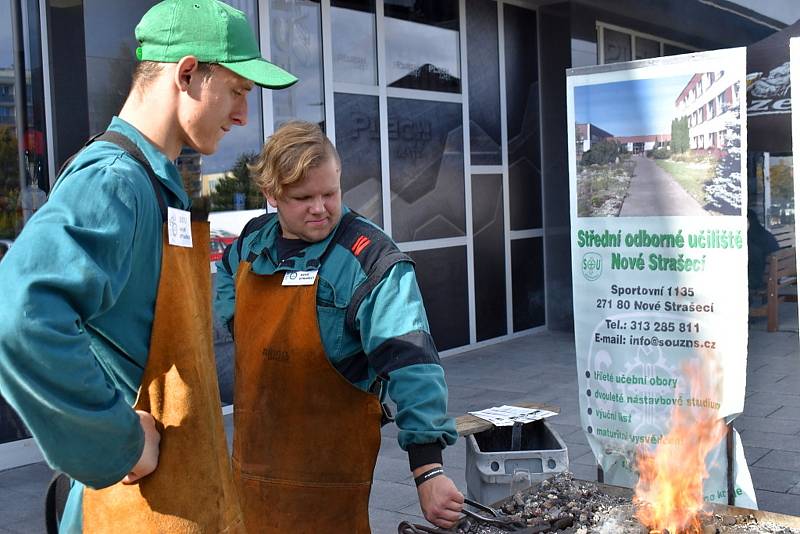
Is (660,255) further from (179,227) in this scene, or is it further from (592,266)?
(179,227)

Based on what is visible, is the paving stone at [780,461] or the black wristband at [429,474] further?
the paving stone at [780,461]

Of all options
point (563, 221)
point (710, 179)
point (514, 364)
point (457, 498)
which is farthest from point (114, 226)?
point (563, 221)

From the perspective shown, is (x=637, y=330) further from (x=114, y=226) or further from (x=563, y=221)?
(x=563, y=221)

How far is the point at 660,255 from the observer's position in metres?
3.96

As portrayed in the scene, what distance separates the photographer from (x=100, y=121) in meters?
5.97

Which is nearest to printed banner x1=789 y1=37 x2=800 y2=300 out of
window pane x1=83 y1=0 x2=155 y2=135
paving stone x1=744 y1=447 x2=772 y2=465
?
paving stone x1=744 y1=447 x2=772 y2=465

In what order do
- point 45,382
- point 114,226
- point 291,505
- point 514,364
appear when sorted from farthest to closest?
point 514,364 → point 291,505 → point 114,226 → point 45,382

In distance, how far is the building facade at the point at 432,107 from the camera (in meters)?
5.72

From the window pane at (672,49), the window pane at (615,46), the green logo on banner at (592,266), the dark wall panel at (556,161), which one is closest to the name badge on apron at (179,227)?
the green logo on banner at (592,266)

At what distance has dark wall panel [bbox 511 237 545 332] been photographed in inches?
404

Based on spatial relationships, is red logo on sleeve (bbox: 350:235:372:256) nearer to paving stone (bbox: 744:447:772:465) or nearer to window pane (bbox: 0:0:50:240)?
window pane (bbox: 0:0:50:240)

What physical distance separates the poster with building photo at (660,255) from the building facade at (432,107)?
3449mm

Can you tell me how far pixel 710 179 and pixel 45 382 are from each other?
3.15 m

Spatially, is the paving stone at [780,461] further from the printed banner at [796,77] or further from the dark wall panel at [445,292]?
the dark wall panel at [445,292]
